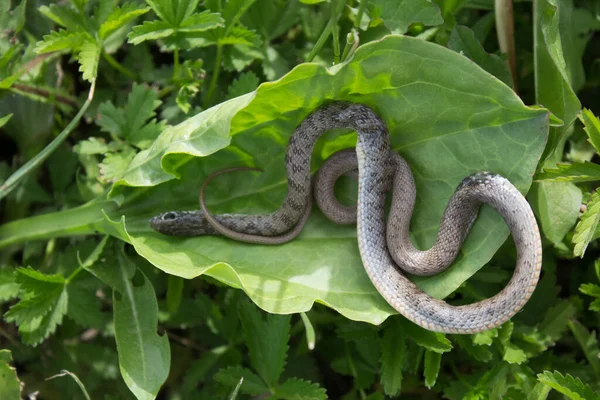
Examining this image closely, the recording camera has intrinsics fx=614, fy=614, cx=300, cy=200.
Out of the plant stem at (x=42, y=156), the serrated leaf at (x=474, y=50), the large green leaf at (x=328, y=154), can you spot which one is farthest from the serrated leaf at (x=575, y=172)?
the plant stem at (x=42, y=156)

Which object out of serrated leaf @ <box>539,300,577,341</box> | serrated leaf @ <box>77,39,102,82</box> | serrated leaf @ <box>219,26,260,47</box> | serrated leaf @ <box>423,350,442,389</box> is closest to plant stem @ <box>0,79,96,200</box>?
serrated leaf @ <box>77,39,102,82</box>

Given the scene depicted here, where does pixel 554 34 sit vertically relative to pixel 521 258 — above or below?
above

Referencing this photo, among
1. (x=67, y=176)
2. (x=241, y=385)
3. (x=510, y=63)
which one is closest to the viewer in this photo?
(x=241, y=385)


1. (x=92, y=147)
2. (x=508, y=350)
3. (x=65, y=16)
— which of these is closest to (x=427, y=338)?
(x=508, y=350)

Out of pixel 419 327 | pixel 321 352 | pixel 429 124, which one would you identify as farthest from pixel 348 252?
pixel 321 352

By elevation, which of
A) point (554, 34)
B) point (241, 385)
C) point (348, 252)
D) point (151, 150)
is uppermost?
point (554, 34)

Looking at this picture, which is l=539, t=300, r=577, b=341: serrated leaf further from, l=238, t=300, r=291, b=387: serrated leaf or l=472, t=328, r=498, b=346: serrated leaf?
l=238, t=300, r=291, b=387: serrated leaf

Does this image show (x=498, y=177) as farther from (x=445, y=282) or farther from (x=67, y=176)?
(x=67, y=176)

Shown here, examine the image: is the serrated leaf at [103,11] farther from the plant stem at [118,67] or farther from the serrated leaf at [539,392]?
the serrated leaf at [539,392]
